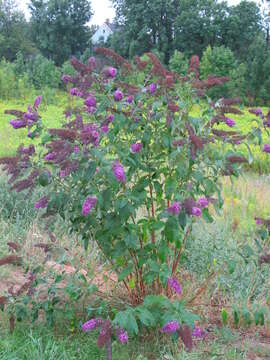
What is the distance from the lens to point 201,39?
112 feet

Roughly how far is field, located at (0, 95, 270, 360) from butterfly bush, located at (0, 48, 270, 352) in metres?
0.34

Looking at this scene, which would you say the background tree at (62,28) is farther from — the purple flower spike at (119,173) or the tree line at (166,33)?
the purple flower spike at (119,173)

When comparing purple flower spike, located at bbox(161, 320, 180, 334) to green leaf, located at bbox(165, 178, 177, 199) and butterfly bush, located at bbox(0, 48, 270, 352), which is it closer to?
butterfly bush, located at bbox(0, 48, 270, 352)

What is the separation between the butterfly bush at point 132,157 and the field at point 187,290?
0.34 meters

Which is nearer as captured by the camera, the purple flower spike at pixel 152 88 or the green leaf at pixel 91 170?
the green leaf at pixel 91 170

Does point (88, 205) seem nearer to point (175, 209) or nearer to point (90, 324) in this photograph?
point (175, 209)

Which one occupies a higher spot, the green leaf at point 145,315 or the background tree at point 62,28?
the background tree at point 62,28

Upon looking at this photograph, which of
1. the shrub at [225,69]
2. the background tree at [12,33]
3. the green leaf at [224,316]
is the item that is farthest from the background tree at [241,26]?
the green leaf at [224,316]

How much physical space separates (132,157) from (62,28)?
127 feet

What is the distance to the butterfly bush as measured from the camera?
2016 millimetres

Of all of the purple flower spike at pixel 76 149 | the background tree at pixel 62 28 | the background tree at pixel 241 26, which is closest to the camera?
the purple flower spike at pixel 76 149

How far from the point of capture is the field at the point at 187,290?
239 cm

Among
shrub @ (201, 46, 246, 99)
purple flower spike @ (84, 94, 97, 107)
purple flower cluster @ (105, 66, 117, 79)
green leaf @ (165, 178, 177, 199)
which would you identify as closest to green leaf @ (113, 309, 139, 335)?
green leaf @ (165, 178, 177, 199)

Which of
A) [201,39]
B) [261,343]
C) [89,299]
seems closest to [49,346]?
[89,299]
